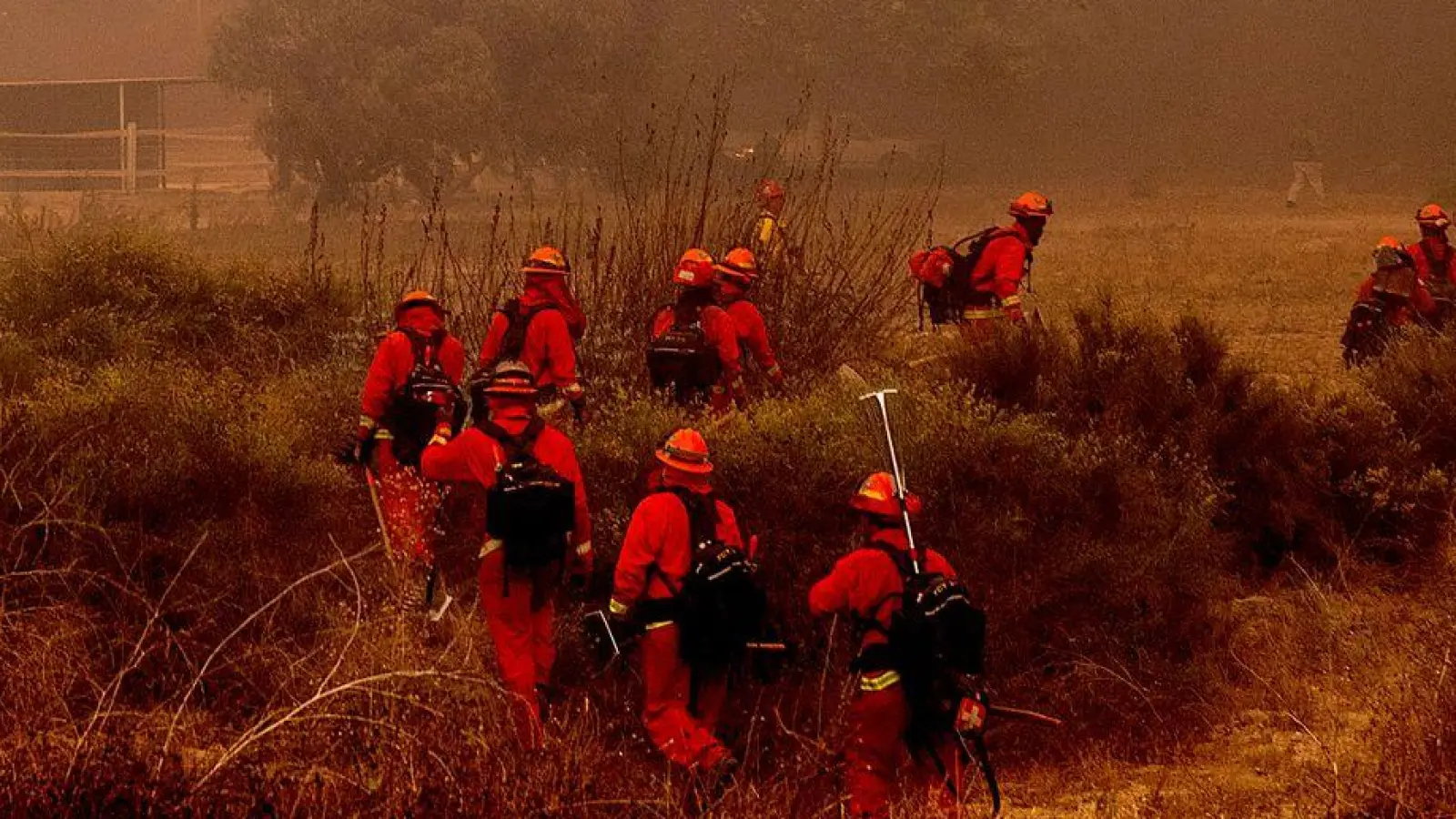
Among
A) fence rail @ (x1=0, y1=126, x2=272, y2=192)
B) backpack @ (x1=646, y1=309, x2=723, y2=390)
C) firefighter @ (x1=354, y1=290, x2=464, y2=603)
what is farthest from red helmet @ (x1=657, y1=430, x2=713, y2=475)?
fence rail @ (x1=0, y1=126, x2=272, y2=192)

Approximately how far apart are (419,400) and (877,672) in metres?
3.55

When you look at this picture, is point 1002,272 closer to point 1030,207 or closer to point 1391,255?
point 1030,207

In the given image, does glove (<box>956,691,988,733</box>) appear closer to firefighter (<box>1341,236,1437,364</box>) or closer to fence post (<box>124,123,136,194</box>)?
firefighter (<box>1341,236,1437,364</box>)

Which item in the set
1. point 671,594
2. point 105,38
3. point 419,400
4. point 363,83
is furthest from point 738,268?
point 105,38

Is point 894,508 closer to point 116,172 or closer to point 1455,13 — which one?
point 116,172

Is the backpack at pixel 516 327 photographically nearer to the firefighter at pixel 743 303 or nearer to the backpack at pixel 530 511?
the firefighter at pixel 743 303

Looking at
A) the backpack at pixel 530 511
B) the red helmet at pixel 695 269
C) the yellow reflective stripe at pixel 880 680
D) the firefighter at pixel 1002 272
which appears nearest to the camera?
the yellow reflective stripe at pixel 880 680

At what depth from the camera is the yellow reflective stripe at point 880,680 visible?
22.0 ft

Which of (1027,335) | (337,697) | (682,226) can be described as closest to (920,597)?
(337,697)

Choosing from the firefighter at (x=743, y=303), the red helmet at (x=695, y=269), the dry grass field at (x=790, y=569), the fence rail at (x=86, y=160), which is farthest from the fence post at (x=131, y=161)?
the red helmet at (x=695, y=269)

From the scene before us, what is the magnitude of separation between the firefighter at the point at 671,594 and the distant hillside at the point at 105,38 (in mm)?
45175

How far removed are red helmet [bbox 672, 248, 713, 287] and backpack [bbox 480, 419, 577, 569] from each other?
285 cm

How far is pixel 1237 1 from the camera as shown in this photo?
53.6 meters

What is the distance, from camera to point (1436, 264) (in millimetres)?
13625
